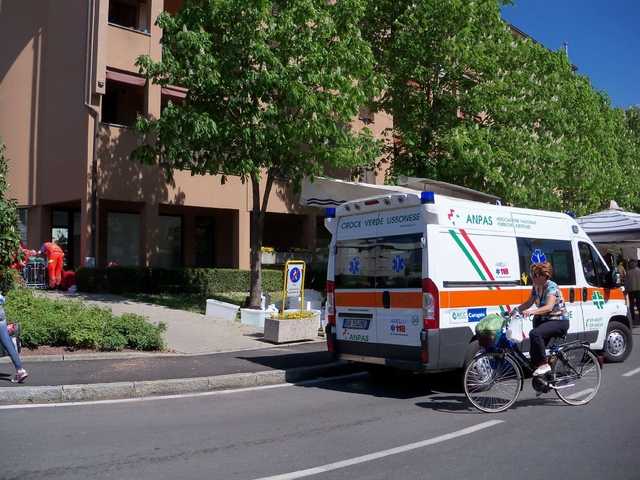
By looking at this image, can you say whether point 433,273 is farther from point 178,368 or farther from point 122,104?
point 122,104

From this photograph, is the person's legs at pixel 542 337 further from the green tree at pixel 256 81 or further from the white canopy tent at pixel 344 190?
the green tree at pixel 256 81

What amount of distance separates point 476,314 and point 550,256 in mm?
2085

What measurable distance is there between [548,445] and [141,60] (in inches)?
502

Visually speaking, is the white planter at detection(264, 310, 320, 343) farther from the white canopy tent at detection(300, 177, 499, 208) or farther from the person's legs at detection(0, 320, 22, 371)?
the person's legs at detection(0, 320, 22, 371)

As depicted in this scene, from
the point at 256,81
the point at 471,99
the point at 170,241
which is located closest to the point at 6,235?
the point at 256,81

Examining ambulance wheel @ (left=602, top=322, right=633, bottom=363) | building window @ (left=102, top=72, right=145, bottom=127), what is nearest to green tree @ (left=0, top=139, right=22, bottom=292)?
building window @ (left=102, top=72, right=145, bottom=127)

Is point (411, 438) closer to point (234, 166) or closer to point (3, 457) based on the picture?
point (3, 457)

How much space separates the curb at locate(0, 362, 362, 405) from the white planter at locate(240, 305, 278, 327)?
4.39 metres

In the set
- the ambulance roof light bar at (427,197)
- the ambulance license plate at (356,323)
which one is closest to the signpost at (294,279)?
the ambulance license plate at (356,323)

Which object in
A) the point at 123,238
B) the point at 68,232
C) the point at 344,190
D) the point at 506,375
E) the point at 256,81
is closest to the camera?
the point at 506,375

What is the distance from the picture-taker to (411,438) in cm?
645

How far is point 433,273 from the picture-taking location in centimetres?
812

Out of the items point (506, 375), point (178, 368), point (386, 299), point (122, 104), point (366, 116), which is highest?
point (366, 116)

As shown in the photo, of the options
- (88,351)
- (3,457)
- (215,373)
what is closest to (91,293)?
(88,351)
